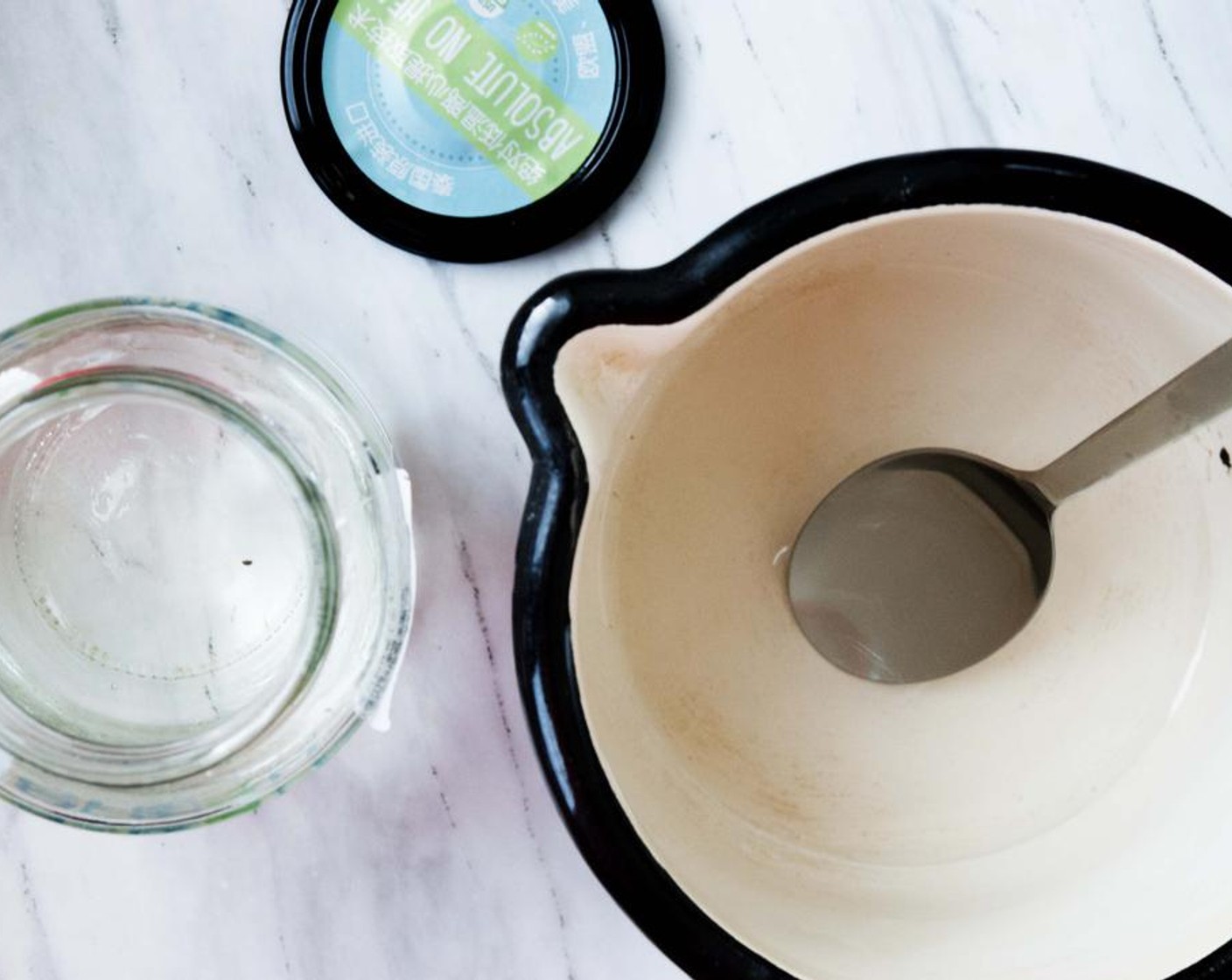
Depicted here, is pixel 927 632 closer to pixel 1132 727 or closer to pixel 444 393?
pixel 1132 727

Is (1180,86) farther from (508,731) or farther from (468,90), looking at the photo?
(508,731)

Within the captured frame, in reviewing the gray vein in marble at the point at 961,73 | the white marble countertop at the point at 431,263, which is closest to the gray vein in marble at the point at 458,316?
the white marble countertop at the point at 431,263

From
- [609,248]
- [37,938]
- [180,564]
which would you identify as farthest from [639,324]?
[37,938]

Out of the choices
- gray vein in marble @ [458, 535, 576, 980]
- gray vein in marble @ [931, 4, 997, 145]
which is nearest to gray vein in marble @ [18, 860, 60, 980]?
gray vein in marble @ [458, 535, 576, 980]

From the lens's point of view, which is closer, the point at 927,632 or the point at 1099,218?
the point at 1099,218

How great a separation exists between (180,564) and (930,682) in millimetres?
355

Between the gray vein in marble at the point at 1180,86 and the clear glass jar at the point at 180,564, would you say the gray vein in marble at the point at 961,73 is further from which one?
the clear glass jar at the point at 180,564

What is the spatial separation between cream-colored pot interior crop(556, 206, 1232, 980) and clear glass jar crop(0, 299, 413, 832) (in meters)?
0.12

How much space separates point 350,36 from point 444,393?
18 cm

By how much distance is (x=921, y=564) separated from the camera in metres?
0.56

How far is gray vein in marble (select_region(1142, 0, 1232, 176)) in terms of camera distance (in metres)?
0.57

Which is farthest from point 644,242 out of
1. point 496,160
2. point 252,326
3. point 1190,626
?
point 1190,626

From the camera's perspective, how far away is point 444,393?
1.90 feet

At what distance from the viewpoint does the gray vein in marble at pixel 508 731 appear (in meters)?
0.58
